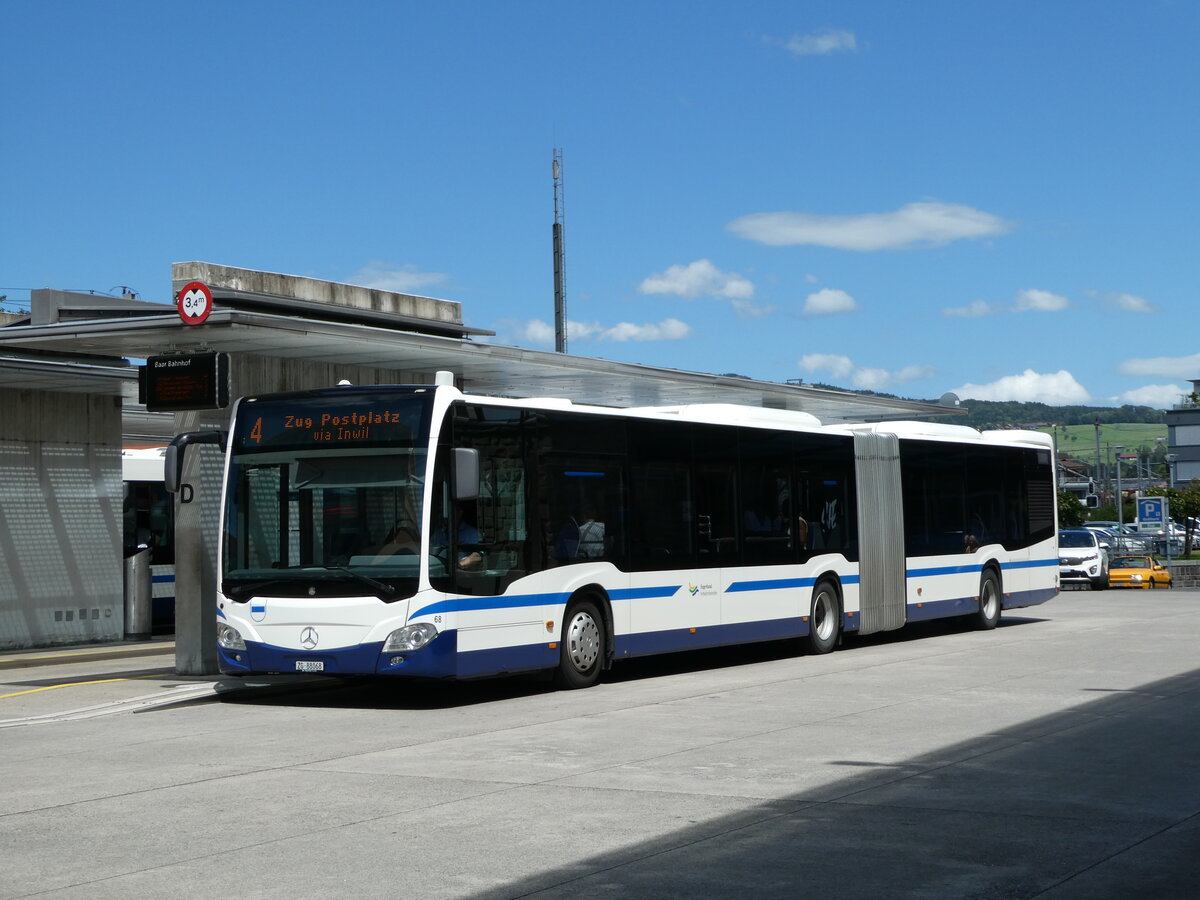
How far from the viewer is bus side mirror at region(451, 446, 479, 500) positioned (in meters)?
14.4

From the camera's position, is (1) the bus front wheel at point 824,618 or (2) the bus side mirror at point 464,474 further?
(1) the bus front wheel at point 824,618

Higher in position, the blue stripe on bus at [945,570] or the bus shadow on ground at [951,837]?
the blue stripe on bus at [945,570]

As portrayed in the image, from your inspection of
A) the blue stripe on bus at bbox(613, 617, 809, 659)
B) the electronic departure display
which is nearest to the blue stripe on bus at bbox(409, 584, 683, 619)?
the blue stripe on bus at bbox(613, 617, 809, 659)

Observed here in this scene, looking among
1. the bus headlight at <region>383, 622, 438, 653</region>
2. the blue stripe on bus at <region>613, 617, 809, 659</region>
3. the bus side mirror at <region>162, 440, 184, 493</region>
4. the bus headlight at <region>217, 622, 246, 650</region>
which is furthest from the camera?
the blue stripe on bus at <region>613, 617, 809, 659</region>

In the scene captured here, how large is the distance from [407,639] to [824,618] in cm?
841

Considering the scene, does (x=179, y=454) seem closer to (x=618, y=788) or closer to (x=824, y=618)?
(x=618, y=788)

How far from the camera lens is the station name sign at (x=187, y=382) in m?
16.4

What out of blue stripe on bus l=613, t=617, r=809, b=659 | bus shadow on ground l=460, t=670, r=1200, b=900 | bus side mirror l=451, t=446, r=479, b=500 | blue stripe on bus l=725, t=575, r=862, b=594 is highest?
bus side mirror l=451, t=446, r=479, b=500

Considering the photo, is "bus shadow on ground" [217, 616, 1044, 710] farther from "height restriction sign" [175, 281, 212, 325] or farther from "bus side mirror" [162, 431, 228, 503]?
"height restriction sign" [175, 281, 212, 325]

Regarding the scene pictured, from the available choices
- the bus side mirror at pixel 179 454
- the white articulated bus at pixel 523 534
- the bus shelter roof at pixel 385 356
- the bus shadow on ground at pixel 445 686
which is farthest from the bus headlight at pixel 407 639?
the bus shelter roof at pixel 385 356

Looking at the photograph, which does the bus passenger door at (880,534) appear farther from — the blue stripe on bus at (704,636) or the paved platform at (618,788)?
the paved platform at (618,788)

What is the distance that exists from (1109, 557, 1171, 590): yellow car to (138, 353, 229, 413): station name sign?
33.8 meters

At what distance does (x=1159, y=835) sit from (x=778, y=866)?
2107 mm

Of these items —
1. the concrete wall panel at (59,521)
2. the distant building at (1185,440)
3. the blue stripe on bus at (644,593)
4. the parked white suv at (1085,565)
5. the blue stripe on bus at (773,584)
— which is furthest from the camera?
the distant building at (1185,440)
